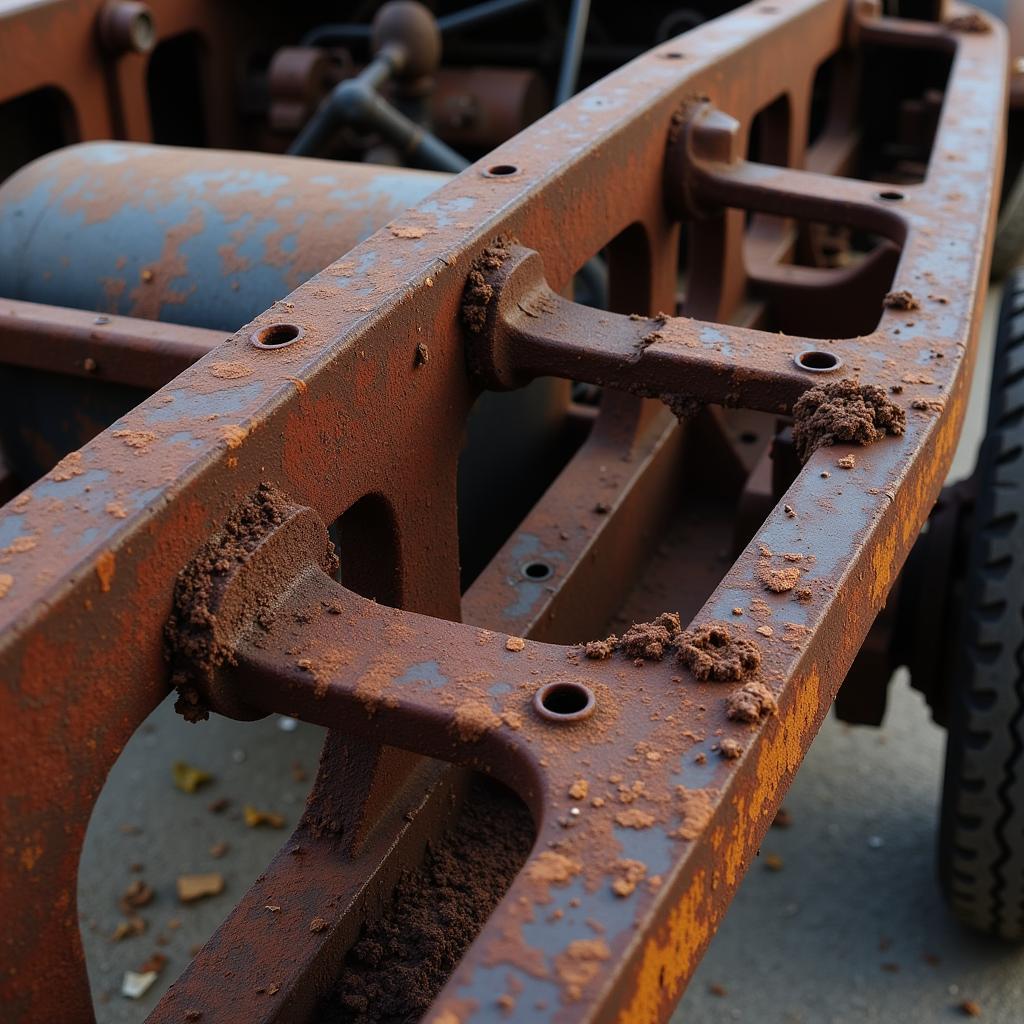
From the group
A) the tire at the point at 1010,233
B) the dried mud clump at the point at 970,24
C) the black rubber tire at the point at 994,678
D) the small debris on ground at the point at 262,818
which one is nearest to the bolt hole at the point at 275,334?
the black rubber tire at the point at 994,678

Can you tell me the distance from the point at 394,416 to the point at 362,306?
13cm

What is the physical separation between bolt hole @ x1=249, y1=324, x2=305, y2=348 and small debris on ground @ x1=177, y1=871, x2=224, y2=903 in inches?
64.5

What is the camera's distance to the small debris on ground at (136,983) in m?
2.34

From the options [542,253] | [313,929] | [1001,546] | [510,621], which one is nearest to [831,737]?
[1001,546]

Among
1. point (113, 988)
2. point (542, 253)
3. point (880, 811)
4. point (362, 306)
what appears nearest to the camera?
point (362, 306)

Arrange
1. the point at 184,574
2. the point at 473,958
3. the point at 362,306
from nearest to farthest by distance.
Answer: the point at 473,958 → the point at 184,574 → the point at 362,306

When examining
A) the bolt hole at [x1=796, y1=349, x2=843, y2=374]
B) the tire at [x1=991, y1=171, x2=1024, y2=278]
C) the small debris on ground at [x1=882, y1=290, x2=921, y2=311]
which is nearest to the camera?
the bolt hole at [x1=796, y1=349, x2=843, y2=374]

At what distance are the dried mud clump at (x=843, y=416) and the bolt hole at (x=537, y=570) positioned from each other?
20.7 inches

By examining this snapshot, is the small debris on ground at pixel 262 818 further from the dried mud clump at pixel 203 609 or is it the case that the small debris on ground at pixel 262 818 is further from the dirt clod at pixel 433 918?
the dried mud clump at pixel 203 609

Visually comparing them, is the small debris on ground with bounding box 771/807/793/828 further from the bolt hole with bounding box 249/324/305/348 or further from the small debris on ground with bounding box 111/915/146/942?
the bolt hole with bounding box 249/324/305/348

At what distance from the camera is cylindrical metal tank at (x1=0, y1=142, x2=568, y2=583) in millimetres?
1899

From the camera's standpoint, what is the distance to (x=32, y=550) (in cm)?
94

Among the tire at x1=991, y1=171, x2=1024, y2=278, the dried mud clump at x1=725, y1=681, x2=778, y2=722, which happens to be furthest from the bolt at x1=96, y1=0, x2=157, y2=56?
the tire at x1=991, y1=171, x2=1024, y2=278

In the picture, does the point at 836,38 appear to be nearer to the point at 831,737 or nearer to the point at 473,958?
the point at 831,737
